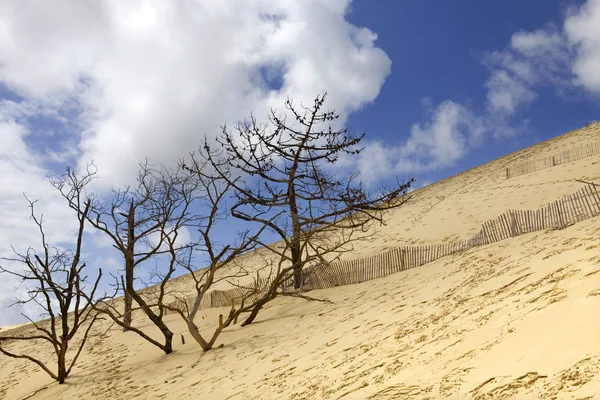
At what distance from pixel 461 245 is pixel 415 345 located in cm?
698

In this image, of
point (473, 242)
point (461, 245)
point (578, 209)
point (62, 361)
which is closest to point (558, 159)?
point (461, 245)

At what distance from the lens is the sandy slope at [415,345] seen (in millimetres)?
3471

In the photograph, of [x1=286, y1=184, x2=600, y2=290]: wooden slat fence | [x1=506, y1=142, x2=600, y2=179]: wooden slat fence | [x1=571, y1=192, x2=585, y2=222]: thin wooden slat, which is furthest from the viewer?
[x1=506, y1=142, x2=600, y2=179]: wooden slat fence

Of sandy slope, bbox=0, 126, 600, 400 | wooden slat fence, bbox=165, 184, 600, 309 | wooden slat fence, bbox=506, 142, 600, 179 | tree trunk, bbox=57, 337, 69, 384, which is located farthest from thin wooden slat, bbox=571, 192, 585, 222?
wooden slat fence, bbox=506, 142, 600, 179

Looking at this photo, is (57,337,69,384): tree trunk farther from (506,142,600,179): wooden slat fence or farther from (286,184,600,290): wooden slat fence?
(506,142,600,179): wooden slat fence

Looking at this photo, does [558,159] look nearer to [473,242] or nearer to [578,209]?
[473,242]

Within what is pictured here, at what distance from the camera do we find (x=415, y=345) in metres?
5.05

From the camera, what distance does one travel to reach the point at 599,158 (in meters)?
22.6

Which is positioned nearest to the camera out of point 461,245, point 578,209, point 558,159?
point 578,209

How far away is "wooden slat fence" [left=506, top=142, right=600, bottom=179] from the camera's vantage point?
79.7 ft

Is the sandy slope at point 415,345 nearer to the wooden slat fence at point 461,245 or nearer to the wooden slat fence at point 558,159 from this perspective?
the wooden slat fence at point 461,245

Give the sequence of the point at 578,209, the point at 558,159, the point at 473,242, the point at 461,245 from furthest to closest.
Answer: the point at 558,159 < the point at 461,245 < the point at 473,242 < the point at 578,209

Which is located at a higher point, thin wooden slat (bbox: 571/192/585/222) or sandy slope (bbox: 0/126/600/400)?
thin wooden slat (bbox: 571/192/585/222)

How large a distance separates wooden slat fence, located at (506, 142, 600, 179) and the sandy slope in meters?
17.9
